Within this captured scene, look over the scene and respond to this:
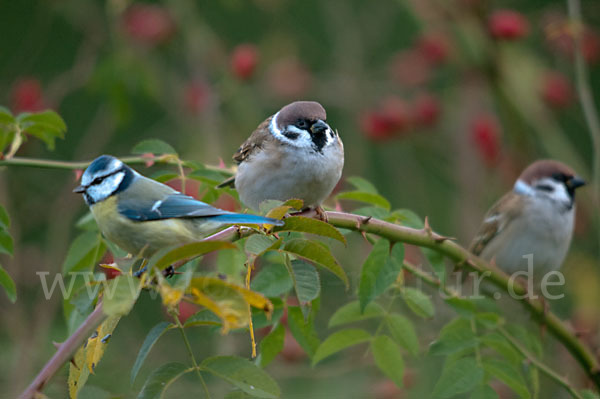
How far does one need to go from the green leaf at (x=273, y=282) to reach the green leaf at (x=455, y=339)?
0.47m

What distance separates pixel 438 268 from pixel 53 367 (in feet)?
3.91

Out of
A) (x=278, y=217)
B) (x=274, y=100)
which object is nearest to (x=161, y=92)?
(x=274, y=100)

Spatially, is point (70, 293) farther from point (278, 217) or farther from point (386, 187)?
point (386, 187)

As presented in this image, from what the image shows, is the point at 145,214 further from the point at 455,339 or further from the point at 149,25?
the point at 149,25

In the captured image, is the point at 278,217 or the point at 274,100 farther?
the point at 274,100

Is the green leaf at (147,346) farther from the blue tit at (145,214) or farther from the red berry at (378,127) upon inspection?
the red berry at (378,127)

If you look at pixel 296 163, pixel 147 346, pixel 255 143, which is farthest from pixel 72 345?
pixel 255 143

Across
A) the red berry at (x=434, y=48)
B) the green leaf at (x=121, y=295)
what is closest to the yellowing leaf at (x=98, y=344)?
the green leaf at (x=121, y=295)

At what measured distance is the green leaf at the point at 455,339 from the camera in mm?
2104

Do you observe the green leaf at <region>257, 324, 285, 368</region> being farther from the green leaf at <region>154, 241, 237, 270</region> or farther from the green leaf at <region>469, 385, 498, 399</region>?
the green leaf at <region>154, 241, 237, 270</region>

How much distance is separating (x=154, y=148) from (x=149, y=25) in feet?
7.43

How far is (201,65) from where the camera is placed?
14.4ft

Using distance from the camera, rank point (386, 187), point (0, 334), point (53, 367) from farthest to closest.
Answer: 1. point (386, 187)
2. point (0, 334)
3. point (53, 367)

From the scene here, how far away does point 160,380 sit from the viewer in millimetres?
1514
